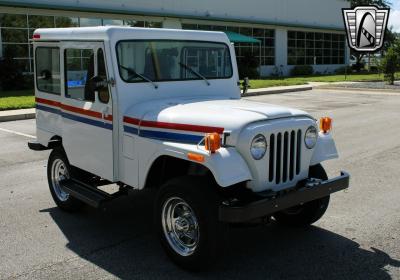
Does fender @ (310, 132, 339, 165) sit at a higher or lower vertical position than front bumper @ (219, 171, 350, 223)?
higher

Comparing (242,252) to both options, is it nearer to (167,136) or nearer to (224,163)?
(224,163)

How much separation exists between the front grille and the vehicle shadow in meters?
0.77

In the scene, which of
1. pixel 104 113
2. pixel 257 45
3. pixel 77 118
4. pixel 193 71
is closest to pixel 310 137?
pixel 193 71

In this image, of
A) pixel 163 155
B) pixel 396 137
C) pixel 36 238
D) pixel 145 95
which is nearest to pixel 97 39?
pixel 145 95

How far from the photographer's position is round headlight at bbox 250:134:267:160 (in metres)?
4.31

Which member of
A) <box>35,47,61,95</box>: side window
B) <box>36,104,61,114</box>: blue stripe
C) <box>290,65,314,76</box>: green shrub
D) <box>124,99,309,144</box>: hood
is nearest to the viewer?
<box>124,99,309,144</box>: hood

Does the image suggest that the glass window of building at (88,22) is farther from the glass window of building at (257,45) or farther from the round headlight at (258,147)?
the round headlight at (258,147)

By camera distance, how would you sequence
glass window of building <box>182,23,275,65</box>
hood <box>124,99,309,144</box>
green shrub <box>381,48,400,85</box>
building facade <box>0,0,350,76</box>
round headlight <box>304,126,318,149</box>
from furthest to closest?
glass window of building <box>182,23,275,65</box> < green shrub <box>381,48,400,85</box> < building facade <box>0,0,350,76</box> < round headlight <box>304,126,318,149</box> < hood <box>124,99,309,144</box>

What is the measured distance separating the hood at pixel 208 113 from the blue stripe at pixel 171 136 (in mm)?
96

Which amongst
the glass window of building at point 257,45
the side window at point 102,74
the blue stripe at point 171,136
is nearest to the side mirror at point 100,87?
the side window at point 102,74

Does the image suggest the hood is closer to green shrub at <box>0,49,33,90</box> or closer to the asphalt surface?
the asphalt surface

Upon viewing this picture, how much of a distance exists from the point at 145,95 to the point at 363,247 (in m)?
2.63

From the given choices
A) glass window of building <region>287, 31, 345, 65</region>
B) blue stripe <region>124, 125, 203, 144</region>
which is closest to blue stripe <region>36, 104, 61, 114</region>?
blue stripe <region>124, 125, 203, 144</region>

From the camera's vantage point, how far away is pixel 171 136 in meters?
4.68
